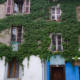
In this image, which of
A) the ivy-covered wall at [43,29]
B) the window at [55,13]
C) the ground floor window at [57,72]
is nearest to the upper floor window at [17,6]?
the ivy-covered wall at [43,29]

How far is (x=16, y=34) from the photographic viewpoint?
10.9 metres

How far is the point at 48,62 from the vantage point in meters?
9.73

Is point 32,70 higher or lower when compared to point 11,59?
lower

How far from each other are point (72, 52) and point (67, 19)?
116 inches

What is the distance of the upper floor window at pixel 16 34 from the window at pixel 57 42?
2.97 metres

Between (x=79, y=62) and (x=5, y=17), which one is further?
(x=5, y=17)

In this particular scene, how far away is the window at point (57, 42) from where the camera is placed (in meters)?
10.2

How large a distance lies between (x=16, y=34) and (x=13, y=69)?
3046 mm

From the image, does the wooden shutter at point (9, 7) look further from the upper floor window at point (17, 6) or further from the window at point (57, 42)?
the window at point (57, 42)

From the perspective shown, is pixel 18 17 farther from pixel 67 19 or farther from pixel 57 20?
pixel 67 19

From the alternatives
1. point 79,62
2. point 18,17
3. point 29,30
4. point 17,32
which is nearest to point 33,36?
point 29,30

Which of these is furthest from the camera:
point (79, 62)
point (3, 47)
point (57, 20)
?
point (57, 20)

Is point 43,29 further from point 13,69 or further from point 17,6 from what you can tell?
point 13,69

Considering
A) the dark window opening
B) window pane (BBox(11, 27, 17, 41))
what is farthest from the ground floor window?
the dark window opening
